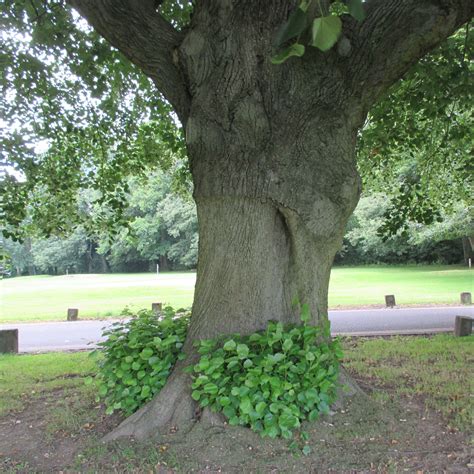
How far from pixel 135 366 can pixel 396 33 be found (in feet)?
11.0

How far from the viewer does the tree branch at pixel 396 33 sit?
3.49 meters

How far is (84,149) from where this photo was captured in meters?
8.59

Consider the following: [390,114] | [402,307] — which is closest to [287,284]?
[390,114]

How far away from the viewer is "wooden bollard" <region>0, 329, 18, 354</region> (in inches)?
364

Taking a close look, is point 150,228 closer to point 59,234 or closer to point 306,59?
point 59,234

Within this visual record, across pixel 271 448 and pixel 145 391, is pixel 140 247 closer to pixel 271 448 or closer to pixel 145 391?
pixel 145 391

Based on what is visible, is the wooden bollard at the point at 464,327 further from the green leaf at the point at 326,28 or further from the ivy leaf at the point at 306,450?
the green leaf at the point at 326,28

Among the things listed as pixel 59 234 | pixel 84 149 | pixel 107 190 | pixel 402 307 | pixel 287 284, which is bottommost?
pixel 402 307

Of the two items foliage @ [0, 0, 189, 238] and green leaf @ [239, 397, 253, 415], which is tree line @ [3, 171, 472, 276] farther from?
green leaf @ [239, 397, 253, 415]

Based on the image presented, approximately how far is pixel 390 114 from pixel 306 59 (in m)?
4.69

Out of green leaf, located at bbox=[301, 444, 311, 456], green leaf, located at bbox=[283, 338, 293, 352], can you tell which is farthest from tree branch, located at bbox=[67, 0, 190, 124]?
green leaf, located at bbox=[301, 444, 311, 456]

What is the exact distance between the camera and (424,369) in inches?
239

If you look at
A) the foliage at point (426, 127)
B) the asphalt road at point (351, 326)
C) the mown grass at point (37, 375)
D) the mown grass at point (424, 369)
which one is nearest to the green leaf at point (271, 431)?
the mown grass at point (424, 369)

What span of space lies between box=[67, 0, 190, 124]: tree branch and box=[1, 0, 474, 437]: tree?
0.01m
